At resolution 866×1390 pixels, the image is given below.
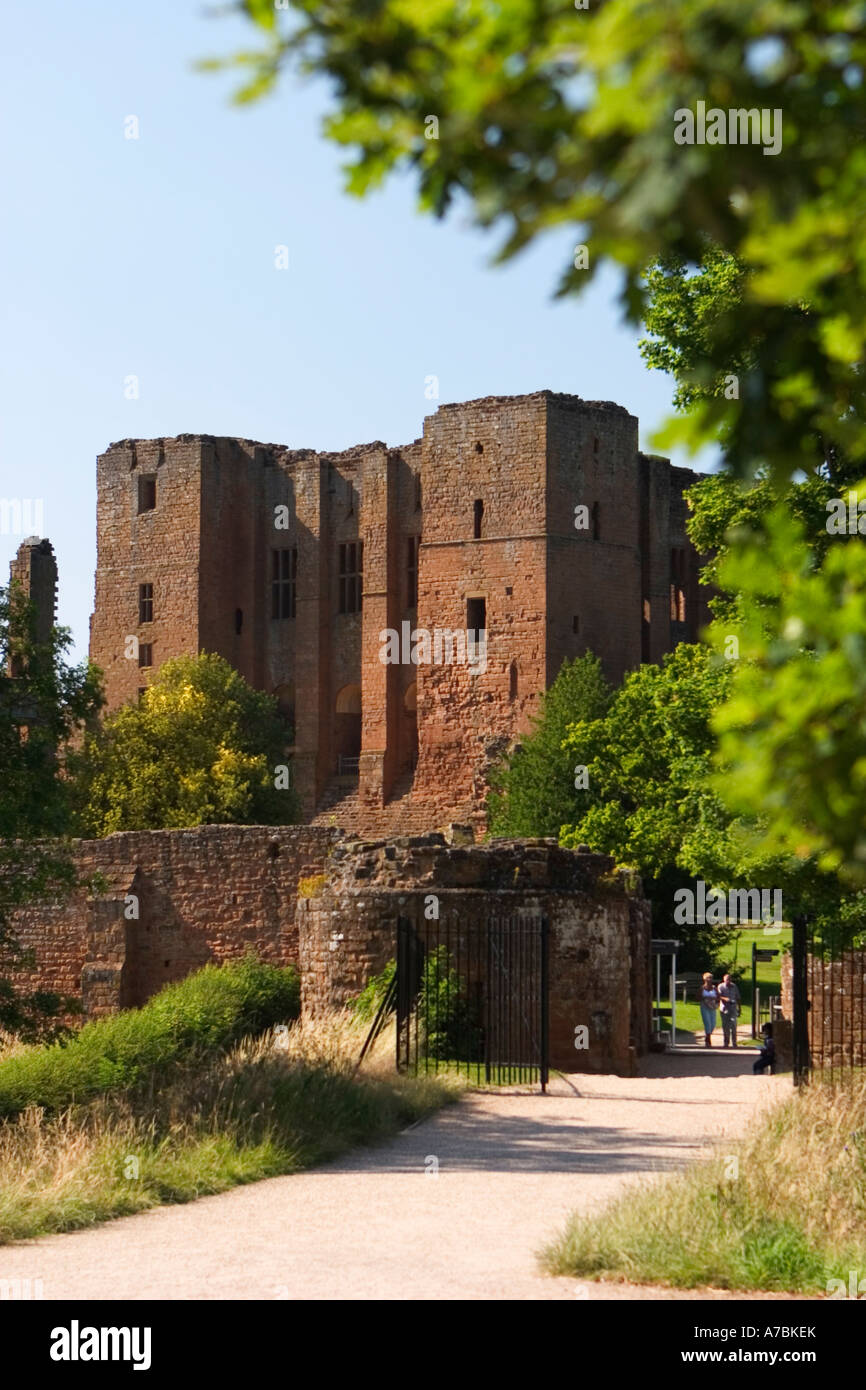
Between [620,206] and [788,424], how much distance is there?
723 millimetres

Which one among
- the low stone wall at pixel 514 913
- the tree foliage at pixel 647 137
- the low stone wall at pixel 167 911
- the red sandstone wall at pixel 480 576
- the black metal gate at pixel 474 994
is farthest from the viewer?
the red sandstone wall at pixel 480 576

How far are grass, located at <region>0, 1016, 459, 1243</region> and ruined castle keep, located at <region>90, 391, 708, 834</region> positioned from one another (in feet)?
133

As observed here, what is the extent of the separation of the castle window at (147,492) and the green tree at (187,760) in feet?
30.8

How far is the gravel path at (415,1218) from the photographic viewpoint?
8727 mm

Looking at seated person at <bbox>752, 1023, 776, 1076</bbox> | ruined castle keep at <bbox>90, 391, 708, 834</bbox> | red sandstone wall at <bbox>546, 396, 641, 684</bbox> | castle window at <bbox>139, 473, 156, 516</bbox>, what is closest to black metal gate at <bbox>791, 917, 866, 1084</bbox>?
seated person at <bbox>752, 1023, 776, 1076</bbox>

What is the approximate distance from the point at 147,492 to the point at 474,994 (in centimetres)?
5121

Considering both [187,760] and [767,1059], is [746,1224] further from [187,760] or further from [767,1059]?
[187,760]

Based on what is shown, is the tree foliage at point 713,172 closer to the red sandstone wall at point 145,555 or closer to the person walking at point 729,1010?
the person walking at point 729,1010

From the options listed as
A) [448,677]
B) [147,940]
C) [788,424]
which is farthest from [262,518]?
[788,424]

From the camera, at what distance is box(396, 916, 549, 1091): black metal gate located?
62.4 ft

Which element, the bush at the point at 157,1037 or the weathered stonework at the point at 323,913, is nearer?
the bush at the point at 157,1037

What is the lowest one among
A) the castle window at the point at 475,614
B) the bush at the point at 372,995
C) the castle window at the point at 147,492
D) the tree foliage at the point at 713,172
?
the bush at the point at 372,995

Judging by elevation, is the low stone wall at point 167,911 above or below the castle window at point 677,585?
below

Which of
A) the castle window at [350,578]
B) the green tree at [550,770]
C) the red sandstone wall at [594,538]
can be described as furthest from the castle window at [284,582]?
the green tree at [550,770]
